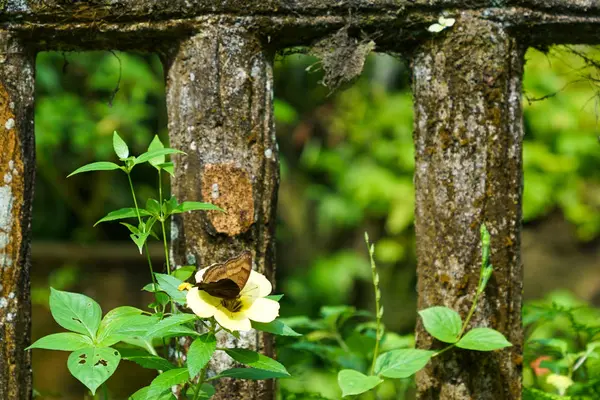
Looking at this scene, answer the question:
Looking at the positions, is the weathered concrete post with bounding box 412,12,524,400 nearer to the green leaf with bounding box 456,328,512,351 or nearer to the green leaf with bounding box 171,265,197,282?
the green leaf with bounding box 456,328,512,351

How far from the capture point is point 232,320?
4.37 feet

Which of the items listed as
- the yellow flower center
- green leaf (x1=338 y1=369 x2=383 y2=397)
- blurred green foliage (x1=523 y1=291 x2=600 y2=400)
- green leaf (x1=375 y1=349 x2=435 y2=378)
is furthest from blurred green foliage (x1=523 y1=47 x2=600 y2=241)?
the yellow flower center

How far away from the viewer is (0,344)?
167cm

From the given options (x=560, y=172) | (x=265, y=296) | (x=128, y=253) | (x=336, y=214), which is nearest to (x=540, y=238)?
(x=560, y=172)

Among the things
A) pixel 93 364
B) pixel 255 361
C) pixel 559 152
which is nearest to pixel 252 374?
pixel 255 361

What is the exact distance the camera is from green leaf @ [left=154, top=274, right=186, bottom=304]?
140 cm

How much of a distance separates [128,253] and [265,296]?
3946mm

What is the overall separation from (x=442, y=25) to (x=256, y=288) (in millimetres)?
839

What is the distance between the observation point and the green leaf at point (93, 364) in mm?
1291

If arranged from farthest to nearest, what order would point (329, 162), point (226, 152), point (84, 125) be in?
point (329, 162) → point (84, 125) → point (226, 152)

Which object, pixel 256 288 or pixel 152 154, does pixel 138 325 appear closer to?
pixel 256 288

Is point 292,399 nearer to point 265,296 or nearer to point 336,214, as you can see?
point 265,296

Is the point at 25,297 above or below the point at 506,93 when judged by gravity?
below

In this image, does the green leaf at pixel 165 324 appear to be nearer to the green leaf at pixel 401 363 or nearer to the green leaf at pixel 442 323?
the green leaf at pixel 401 363
